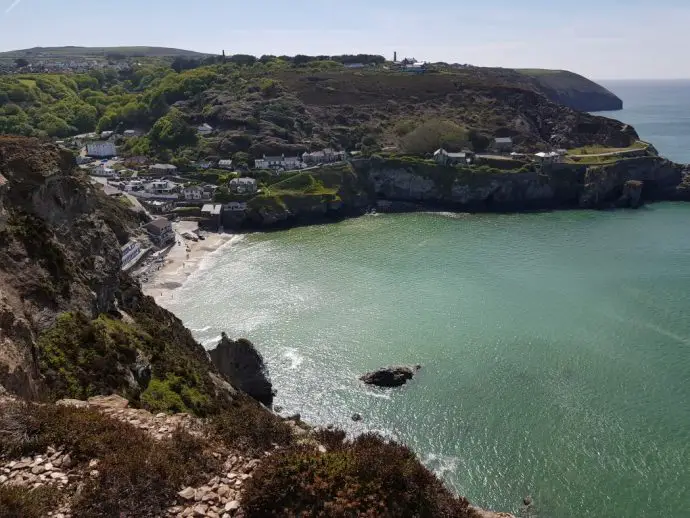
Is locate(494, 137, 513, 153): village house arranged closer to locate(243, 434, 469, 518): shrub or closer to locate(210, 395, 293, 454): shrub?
locate(210, 395, 293, 454): shrub

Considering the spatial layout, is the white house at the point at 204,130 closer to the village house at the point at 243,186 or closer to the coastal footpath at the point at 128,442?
the village house at the point at 243,186

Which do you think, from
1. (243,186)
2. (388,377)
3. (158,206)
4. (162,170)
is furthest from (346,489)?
(162,170)

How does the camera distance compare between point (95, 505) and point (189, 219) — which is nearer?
point (95, 505)

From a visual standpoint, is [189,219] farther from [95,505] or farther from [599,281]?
[95,505]

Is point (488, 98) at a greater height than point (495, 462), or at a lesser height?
greater

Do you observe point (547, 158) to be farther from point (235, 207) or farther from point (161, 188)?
point (161, 188)

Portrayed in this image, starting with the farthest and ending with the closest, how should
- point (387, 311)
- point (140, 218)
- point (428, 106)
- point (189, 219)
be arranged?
point (428, 106) < point (189, 219) < point (140, 218) < point (387, 311)

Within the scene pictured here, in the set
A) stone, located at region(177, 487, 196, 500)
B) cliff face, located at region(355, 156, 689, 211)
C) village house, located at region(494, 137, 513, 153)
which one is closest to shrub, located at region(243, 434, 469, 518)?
stone, located at region(177, 487, 196, 500)

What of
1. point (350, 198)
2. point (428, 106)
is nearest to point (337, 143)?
point (350, 198)

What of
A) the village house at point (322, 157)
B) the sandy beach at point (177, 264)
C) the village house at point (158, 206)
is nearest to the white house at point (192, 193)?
the village house at point (158, 206)
